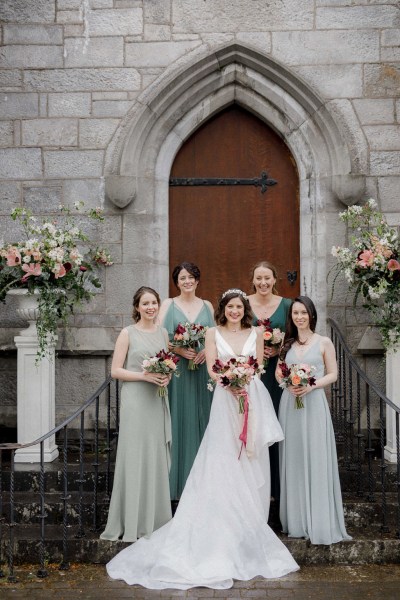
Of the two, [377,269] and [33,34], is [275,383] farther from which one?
[33,34]

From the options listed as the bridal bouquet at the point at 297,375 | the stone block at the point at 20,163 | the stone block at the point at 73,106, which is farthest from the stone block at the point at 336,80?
the bridal bouquet at the point at 297,375

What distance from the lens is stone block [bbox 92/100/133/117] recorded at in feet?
23.8

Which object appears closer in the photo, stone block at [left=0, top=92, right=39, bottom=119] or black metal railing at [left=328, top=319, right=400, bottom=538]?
black metal railing at [left=328, top=319, right=400, bottom=538]

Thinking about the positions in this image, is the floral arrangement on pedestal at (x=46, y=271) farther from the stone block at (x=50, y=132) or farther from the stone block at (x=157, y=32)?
the stone block at (x=157, y=32)

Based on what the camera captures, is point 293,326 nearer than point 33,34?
Yes

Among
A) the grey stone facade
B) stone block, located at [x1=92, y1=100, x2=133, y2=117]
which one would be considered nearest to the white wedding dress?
the grey stone facade

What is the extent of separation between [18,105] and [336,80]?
2901mm

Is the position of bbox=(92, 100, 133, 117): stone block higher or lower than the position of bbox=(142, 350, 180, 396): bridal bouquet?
higher

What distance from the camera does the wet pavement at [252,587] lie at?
15.5 feet

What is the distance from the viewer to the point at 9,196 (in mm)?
7332

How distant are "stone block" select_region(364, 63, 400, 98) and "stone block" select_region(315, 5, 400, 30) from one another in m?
0.37

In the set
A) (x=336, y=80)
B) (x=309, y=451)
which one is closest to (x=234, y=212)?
(x=336, y=80)

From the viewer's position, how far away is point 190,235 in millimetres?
7543

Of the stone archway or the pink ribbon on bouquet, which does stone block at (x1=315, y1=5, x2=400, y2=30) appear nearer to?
the stone archway
